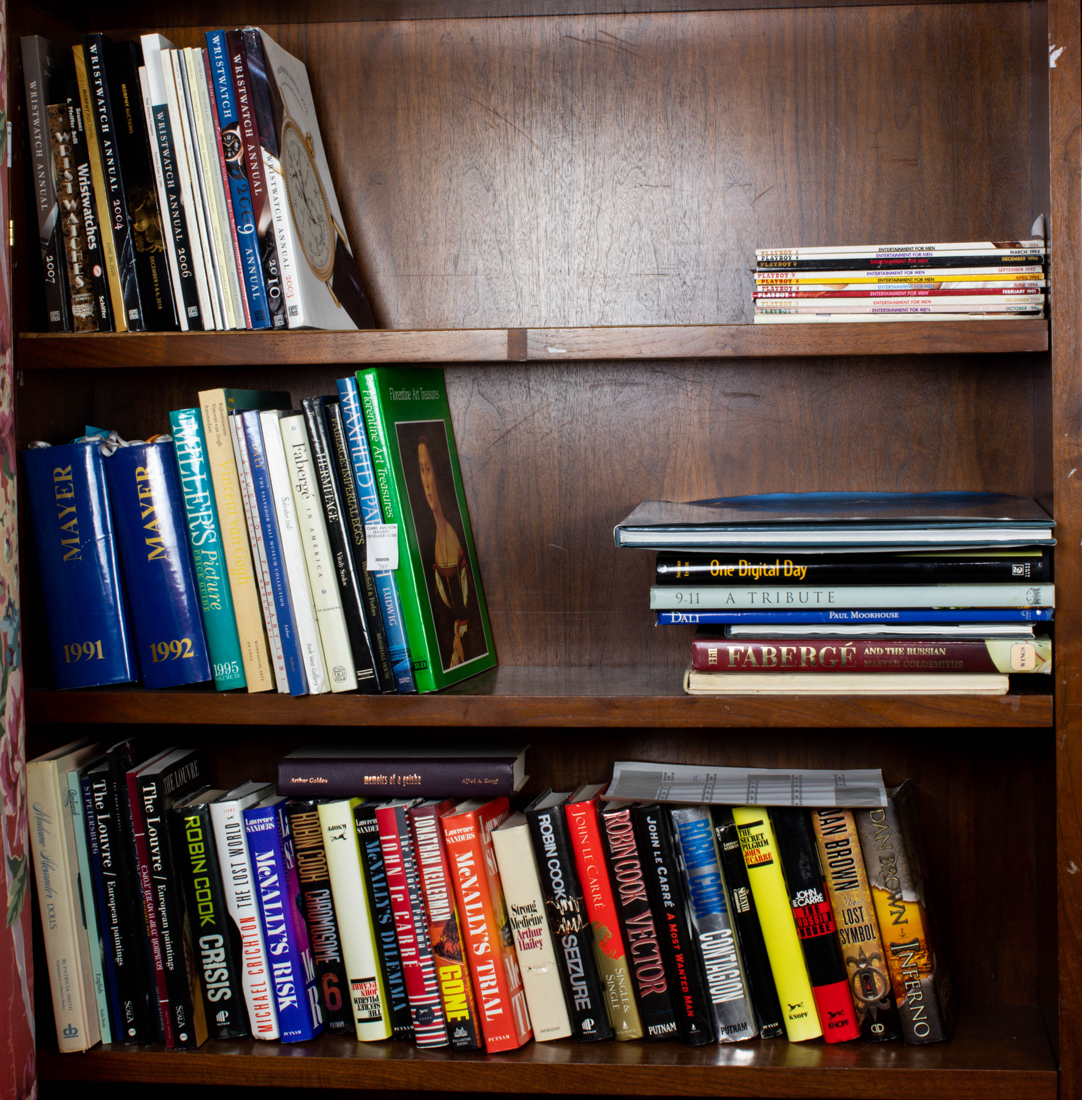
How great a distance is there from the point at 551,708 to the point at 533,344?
0.37m

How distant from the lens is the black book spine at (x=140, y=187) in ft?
3.34

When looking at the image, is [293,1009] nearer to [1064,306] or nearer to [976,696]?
[976,696]

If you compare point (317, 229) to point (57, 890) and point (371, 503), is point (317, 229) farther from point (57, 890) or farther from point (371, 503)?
point (57, 890)

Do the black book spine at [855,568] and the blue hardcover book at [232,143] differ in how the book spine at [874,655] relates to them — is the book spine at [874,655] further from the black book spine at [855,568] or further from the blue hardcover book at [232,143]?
the blue hardcover book at [232,143]

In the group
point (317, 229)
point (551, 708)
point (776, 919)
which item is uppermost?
point (317, 229)

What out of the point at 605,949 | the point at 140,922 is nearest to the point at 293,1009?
the point at 140,922

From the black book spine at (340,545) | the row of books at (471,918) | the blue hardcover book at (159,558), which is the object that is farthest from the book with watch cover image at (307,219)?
the row of books at (471,918)

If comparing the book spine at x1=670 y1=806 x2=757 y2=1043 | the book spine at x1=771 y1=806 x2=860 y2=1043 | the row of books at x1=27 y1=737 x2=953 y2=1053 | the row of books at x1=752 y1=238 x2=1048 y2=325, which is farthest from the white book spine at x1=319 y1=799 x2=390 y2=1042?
→ the row of books at x1=752 y1=238 x2=1048 y2=325

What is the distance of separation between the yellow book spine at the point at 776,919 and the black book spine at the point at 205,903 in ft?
1.81

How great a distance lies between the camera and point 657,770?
1.16m

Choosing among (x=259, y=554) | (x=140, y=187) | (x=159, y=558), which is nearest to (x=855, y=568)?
(x=259, y=554)

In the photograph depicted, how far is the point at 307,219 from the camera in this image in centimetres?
105

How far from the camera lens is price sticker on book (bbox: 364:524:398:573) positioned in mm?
1008

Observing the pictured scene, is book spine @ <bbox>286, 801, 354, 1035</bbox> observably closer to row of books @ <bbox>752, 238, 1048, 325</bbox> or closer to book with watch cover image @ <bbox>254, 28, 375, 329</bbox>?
book with watch cover image @ <bbox>254, 28, 375, 329</bbox>
